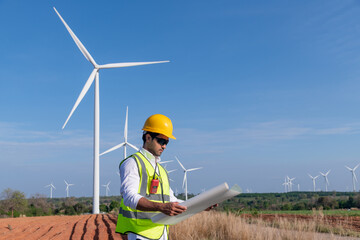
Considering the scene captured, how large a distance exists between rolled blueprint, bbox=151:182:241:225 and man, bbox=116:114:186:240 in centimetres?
10

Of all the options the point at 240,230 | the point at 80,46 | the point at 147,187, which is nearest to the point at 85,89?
the point at 80,46

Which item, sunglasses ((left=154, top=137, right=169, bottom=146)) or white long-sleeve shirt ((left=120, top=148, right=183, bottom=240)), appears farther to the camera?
sunglasses ((left=154, top=137, right=169, bottom=146))

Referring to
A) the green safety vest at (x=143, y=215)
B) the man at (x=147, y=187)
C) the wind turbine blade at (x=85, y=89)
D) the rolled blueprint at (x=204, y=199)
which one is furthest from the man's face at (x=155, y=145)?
the wind turbine blade at (x=85, y=89)

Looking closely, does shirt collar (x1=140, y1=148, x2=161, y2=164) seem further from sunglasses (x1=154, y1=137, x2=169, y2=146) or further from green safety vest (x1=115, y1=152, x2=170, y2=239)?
sunglasses (x1=154, y1=137, x2=169, y2=146)

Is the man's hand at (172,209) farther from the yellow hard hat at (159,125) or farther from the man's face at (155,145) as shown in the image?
the yellow hard hat at (159,125)

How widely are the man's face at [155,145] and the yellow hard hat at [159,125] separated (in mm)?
66

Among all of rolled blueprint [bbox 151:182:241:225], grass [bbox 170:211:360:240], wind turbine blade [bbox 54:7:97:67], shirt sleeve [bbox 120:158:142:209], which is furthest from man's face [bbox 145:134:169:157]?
wind turbine blade [bbox 54:7:97:67]

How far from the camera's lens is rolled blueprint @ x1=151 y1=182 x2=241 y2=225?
345 cm

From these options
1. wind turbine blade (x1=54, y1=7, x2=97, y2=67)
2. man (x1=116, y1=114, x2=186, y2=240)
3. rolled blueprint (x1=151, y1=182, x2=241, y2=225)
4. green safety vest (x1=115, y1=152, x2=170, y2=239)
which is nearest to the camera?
rolled blueprint (x1=151, y1=182, x2=241, y2=225)

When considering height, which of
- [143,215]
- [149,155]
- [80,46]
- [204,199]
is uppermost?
[80,46]

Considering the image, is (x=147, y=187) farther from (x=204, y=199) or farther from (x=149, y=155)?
(x=204, y=199)

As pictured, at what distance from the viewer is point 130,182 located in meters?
3.82

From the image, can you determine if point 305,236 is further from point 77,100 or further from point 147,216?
point 77,100

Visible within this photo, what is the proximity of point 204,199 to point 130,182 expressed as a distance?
0.77m
